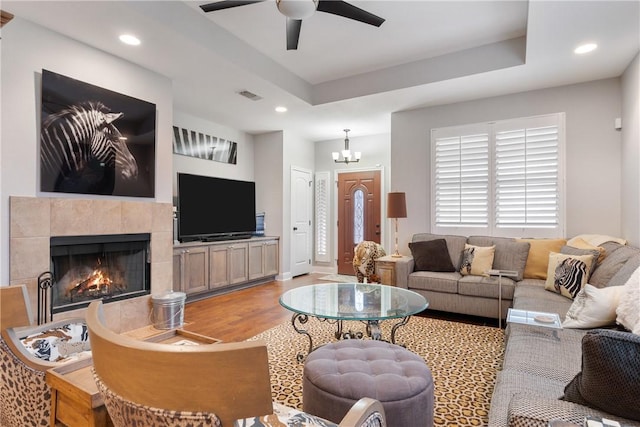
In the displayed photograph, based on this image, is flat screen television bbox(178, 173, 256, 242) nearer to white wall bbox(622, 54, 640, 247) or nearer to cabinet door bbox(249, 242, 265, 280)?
cabinet door bbox(249, 242, 265, 280)

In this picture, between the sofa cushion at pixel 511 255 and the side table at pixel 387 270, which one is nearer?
the sofa cushion at pixel 511 255

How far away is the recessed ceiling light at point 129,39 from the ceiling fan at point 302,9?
80 centimetres

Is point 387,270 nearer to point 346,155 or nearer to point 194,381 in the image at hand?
point 346,155

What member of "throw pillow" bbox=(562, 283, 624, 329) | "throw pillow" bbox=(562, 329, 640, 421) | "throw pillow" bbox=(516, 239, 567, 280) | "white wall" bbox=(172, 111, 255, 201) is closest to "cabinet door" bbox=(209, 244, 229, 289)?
"white wall" bbox=(172, 111, 255, 201)

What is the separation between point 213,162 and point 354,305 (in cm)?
393

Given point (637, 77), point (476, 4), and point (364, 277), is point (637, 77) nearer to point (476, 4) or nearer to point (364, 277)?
point (476, 4)

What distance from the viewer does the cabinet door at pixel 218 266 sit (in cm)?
480

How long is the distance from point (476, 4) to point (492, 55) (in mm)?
817

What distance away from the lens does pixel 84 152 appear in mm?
3018

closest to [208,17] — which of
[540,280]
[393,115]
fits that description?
[393,115]

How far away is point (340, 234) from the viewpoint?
22.4 ft

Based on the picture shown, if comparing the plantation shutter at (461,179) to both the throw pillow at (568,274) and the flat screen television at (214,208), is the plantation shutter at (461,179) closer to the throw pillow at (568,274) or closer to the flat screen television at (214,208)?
the throw pillow at (568,274)

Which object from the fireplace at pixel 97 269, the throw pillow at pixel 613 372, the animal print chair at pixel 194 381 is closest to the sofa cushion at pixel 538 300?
the throw pillow at pixel 613 372

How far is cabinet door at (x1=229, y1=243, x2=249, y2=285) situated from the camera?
5.12 m
